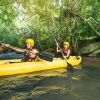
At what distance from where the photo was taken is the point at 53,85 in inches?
377

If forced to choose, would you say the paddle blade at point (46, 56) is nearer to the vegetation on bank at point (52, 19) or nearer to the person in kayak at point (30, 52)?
the person in kayak at point (30, 52)

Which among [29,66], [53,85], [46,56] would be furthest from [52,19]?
[53,85]

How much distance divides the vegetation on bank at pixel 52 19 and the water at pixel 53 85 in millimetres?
5196

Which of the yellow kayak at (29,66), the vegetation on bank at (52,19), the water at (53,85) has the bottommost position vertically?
the water at (53,85)

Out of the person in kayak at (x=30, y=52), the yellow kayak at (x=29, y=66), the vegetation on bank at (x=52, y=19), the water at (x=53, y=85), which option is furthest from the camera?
the vegetation on bank at (x=52, y=19)

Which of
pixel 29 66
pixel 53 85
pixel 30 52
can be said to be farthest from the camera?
pixel 30 52

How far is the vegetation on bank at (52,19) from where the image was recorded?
17109 mm

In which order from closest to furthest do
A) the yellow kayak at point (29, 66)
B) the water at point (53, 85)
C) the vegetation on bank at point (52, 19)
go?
the water at point (53, 85) < the yellow kayak at point (29, 66) < the vegetation on bank at point (52, 19)

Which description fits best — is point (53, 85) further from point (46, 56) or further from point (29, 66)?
point (46, 56)

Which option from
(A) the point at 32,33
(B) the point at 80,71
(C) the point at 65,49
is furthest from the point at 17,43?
(B) the point at 80,71

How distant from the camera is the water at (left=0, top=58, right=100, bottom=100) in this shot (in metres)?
8.02

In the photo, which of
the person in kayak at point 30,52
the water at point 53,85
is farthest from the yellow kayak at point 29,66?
the person in kayak at point 30,52

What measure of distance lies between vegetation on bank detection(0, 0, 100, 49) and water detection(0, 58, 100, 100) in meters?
5.20

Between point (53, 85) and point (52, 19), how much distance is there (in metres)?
8.24
